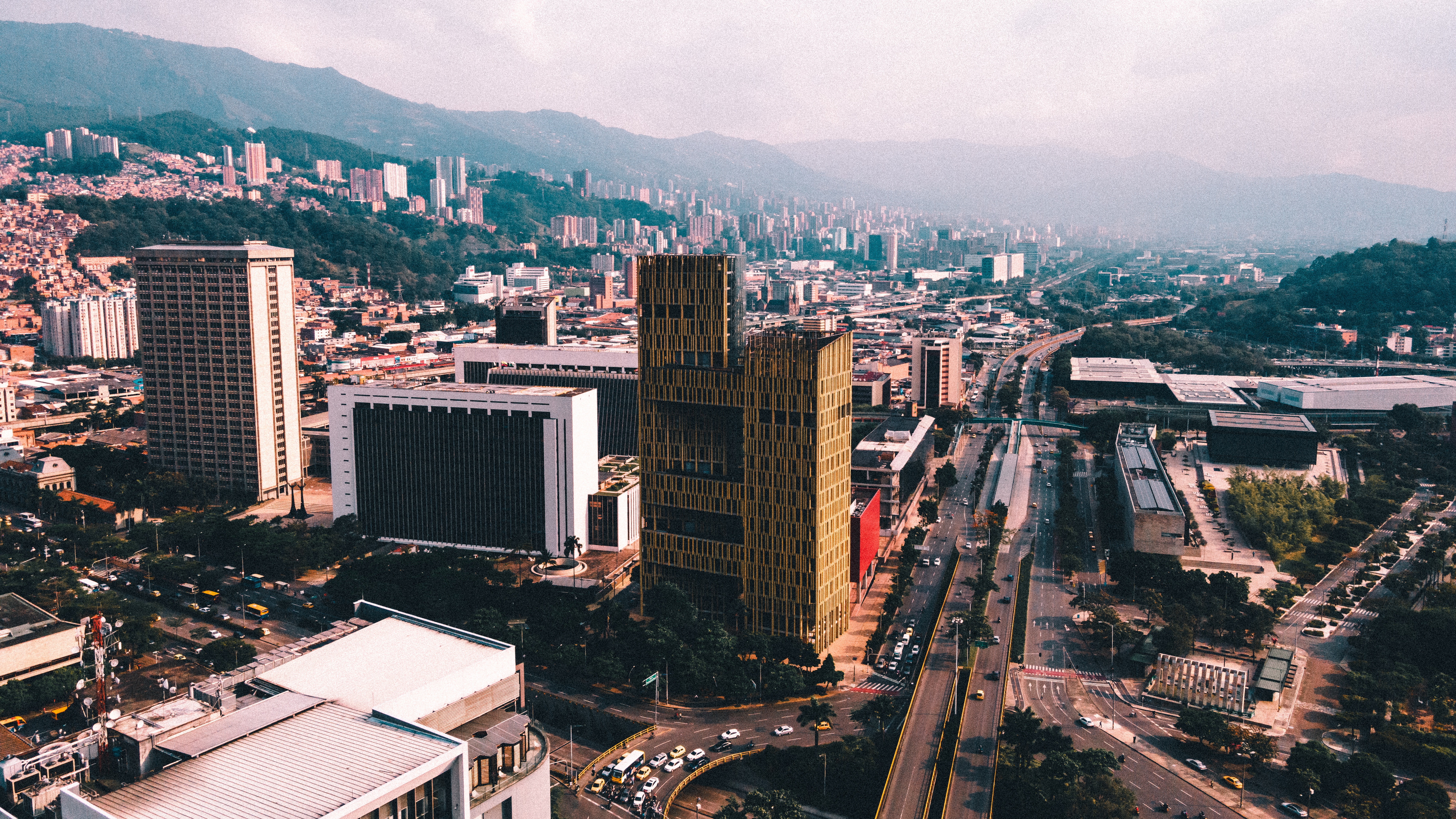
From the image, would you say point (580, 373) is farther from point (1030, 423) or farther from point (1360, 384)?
point (1360, 384)

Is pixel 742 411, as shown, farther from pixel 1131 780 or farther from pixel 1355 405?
pixel 1355 405

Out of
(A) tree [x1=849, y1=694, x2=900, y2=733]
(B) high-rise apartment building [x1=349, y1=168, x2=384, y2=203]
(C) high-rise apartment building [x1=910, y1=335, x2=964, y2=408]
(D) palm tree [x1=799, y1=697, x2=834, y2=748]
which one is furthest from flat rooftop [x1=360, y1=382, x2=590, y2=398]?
(B) high-rise apartment building [x1=349, y1=168, x2=384, y2=203]

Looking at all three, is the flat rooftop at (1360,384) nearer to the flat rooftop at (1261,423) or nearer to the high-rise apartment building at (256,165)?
the flat rooftop at (1261,423)

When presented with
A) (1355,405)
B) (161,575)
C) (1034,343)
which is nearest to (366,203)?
(1034,343)

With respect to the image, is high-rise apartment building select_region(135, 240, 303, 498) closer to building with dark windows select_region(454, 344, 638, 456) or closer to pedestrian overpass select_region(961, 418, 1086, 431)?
building with dark windows select_region(454, 344, 638, 456)

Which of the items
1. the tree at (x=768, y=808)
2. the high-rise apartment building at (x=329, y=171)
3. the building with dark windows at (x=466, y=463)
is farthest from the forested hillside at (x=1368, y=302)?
the high-rise apartment building at (x=329, y=171)
